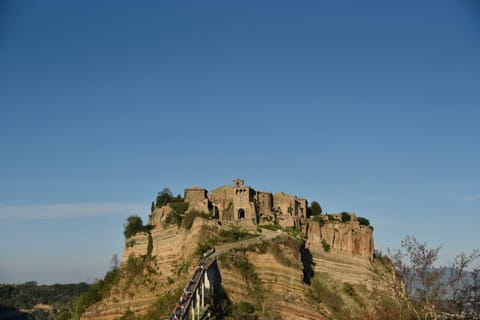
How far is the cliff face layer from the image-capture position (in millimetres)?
55906

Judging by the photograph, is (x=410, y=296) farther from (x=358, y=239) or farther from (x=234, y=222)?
(x=358, y=239)

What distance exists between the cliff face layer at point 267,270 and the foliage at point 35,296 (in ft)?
314

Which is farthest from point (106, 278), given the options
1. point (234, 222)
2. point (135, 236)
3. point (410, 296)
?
point (410, 296)

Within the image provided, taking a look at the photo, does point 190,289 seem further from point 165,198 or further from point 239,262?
point 165,198

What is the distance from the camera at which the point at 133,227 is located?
73000mm

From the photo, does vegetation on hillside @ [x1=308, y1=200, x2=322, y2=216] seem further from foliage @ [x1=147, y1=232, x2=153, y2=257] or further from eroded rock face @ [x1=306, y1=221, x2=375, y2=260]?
foliage @ [x1=147, y1=232, x2=153, y2=257]

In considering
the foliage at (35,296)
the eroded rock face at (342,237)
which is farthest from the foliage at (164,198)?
the foliage at (35,296)

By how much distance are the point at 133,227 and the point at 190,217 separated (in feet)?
36.1

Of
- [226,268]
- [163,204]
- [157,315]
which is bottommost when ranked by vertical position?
[157,315]

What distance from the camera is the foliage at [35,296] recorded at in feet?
513

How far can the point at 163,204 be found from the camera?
7906 cm

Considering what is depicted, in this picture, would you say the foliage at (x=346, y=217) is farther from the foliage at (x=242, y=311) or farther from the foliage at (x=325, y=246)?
the foliage at (x=242, y=311)

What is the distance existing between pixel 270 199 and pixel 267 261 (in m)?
18.0

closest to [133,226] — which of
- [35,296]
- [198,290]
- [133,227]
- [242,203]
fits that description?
[133,227]
